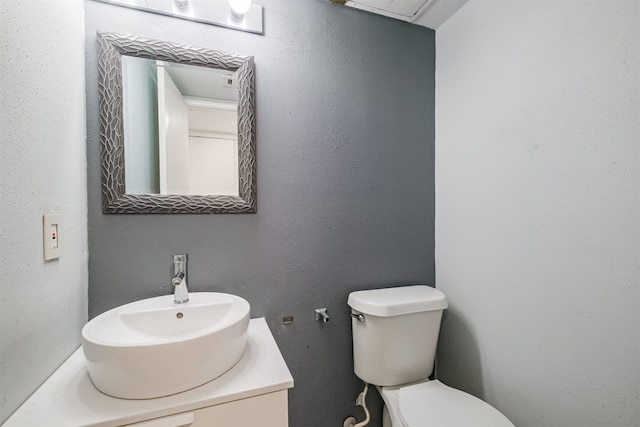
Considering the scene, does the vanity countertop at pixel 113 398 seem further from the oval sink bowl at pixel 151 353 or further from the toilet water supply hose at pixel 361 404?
the toilet water supply hose at pixel 361 404

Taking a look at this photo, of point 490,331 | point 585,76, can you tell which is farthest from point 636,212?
point 490,331

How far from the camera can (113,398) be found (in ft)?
2.06

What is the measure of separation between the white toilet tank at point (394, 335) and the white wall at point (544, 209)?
218 mm

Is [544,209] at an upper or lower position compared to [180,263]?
upper

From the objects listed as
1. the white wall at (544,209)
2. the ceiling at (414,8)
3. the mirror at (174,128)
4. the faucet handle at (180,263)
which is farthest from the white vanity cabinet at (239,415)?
the ceiling at (414,8)

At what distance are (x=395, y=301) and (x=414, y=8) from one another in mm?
1358

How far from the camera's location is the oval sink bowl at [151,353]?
600mm

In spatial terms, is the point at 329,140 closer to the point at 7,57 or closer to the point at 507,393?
the point at 7,57

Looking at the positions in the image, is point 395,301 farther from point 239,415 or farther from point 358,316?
point 239,415

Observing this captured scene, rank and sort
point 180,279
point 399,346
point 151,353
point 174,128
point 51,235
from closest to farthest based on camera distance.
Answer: point 151,353 < point 51,235 < point 180,279 < point 174,128 < point 399,346

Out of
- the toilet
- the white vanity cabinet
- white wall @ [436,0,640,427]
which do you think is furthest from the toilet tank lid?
the white vanity cabinet

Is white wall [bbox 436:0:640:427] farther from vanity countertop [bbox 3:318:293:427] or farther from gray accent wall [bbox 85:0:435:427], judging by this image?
vanity countertop [bbox 3:318:293:427]

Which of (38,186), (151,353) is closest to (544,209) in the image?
(151,353)

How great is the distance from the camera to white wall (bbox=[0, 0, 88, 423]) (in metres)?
0.57
